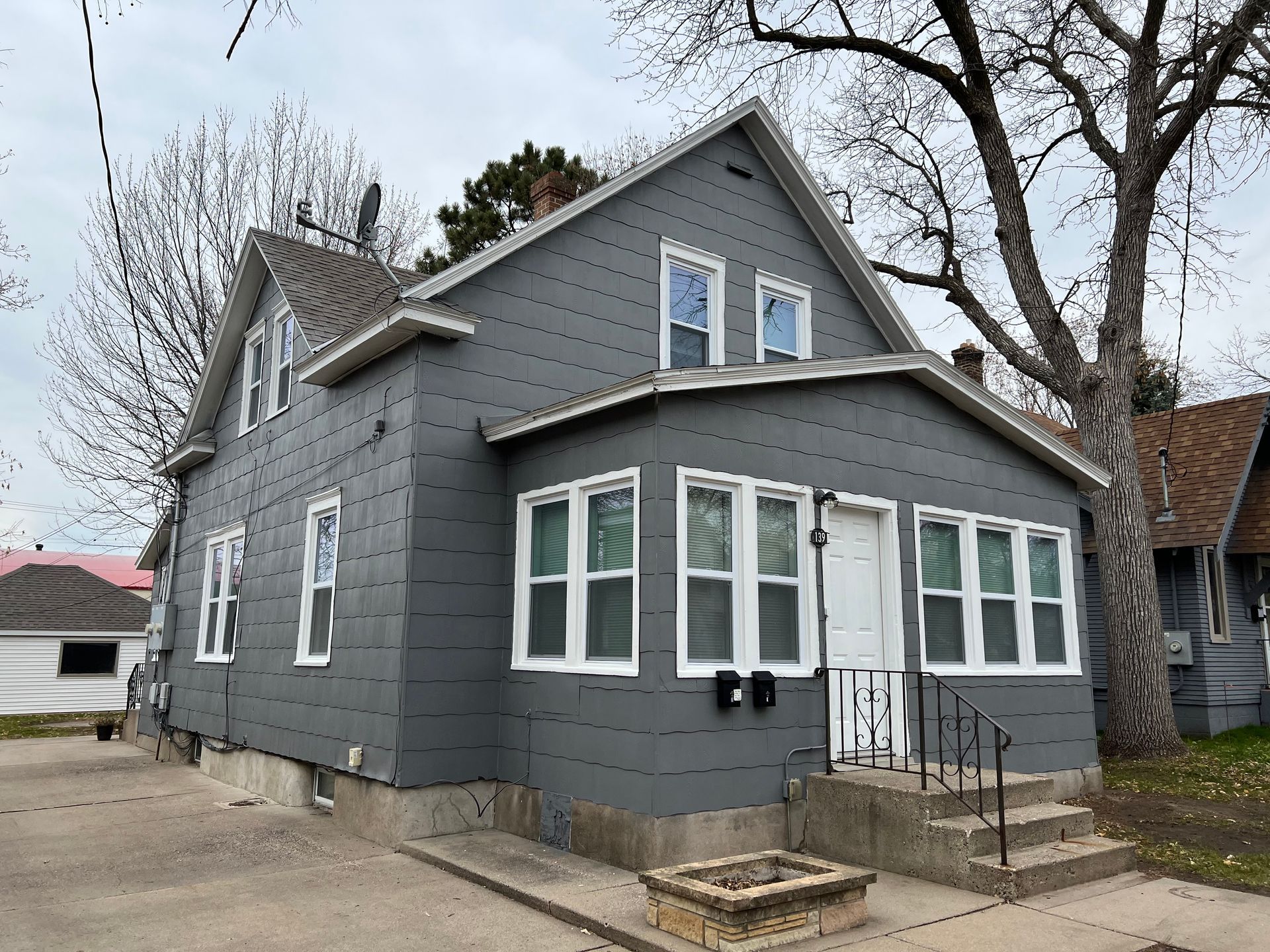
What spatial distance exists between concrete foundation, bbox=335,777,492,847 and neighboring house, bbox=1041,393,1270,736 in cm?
1132

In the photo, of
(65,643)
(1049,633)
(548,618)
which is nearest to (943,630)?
(1049,633)

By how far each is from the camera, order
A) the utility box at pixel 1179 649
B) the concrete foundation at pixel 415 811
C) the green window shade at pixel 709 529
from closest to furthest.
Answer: the green window shade at pixel 709 529 → the concrete foundation at pixel 415 811 → the utility box at pixel 1179 649

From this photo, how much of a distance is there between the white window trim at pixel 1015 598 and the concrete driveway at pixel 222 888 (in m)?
4.54

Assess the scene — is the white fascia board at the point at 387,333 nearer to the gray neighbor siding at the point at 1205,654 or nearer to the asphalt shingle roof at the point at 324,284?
the asphalt shingle roof at the point at 324,284

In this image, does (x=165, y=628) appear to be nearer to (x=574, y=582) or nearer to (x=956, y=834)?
(x=574, y=582)

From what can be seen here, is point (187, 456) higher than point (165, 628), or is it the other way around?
point (187, 456)

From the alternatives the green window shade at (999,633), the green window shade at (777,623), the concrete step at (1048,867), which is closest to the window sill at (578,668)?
the green window shade at (777,623)

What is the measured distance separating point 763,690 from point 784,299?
5956mm

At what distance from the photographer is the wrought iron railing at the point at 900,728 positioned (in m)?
7.17

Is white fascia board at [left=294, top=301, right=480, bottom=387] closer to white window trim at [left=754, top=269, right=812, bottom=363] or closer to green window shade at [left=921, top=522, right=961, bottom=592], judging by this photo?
white window trim at [left=754, top=269, right=812, bottom=363]

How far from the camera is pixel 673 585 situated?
259 inches

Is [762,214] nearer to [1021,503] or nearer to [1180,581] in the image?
[1021,503]

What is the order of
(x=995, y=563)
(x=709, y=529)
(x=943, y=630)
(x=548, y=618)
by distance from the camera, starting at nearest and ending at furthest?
(x=709, y=529), (x=548, y=618), (x=943, y=630), (x=995, y=563)

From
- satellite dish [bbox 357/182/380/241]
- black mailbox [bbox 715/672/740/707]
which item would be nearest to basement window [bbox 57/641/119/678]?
satellite dish [bbox 357/182/380/241]
